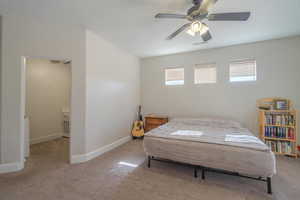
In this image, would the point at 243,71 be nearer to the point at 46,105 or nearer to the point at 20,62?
the point at 20,62

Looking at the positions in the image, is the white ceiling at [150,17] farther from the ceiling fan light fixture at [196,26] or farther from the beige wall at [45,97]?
the beige wall at [45,97]

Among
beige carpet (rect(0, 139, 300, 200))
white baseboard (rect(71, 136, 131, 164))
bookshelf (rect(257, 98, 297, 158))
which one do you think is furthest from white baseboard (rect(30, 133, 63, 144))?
bookshelf (rect(257, 98, 297, 158))

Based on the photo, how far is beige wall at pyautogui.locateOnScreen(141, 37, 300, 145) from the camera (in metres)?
3.13

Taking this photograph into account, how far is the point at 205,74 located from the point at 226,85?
0.63m

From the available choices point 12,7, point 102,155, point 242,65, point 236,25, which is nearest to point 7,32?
point 12,7

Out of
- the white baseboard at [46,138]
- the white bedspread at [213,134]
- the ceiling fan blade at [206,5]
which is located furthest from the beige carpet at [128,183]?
the ceiling fan blade at [206,5]

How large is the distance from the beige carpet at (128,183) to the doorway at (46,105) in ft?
3.61

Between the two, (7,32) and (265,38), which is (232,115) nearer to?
(265,38)

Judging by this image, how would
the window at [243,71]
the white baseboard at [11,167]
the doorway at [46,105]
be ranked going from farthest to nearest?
the doorway at [46,105] → the window at [243,71] → the white baseboard at [11,167]

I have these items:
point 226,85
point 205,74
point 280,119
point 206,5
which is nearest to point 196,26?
point 206,5

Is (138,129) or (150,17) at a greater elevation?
(150,17)

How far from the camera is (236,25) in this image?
2.59 metres

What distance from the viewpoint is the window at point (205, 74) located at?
12.4 feet

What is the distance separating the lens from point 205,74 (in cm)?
388
